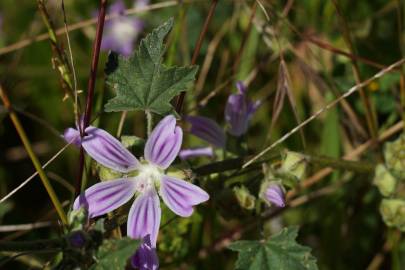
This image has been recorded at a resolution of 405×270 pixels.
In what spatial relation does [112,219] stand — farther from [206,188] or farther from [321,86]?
[321,86]

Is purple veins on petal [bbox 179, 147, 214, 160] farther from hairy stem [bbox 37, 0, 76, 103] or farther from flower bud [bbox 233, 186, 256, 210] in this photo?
hairy stem [bbox 37, 0, 76, 103]

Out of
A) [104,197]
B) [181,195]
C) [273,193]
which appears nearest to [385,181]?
[273,193]

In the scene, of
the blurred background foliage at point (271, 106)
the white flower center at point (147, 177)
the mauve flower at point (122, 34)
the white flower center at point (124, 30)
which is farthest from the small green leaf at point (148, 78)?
the white flower center at point (124, 30)

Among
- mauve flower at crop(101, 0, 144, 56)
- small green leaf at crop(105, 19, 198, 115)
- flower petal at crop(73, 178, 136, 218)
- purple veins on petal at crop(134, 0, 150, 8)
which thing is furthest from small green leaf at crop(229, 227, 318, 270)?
mauve flower at crop(101, 0, 144, 56)

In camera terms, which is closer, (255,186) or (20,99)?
(255,186)

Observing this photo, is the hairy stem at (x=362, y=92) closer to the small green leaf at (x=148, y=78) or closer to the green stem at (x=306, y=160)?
the green stem at (x=306, y=160)

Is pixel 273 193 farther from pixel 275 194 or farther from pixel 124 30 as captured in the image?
pixel 124 30

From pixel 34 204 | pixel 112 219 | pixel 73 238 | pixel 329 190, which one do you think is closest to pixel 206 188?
pixel 112 219
